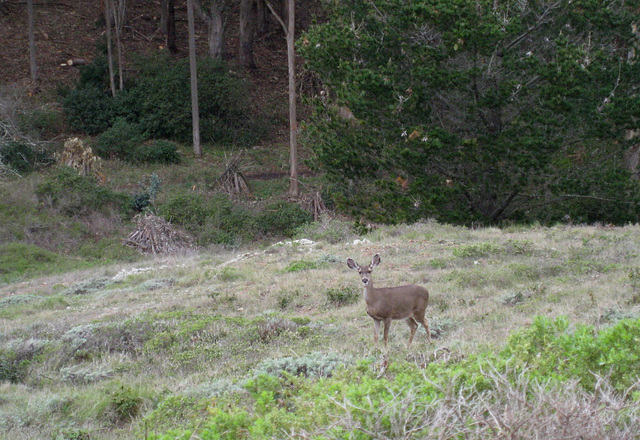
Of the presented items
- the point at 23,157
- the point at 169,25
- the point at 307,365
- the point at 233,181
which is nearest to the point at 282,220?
the point at 233,181

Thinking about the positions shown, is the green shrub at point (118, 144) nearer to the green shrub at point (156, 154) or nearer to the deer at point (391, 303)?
the green shrub at point (156, 154)

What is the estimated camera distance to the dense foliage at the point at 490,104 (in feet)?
66.8

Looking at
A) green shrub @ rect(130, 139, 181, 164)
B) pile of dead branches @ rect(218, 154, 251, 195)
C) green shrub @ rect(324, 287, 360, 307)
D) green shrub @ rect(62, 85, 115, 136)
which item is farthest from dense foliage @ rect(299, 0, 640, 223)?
green shrub @ rect(62, 85, 115, 136)

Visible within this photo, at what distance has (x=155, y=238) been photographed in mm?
26344

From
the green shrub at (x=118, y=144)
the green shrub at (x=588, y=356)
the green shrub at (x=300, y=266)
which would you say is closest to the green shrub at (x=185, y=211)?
the green shrub at (x=118, y=144)

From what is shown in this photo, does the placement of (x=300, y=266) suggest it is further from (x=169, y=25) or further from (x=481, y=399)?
(x=169, y=25)

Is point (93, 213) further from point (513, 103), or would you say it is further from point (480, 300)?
point (480, 300)

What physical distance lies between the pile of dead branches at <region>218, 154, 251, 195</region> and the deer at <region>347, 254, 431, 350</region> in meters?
23.6

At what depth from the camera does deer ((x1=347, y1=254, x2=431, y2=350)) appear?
28.4ft

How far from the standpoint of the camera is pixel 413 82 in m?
21.8

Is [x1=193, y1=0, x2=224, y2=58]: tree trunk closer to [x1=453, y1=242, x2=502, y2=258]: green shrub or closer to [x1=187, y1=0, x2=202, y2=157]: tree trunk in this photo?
[x1=187, y1=0, x2=202, y2=157]: tree trunk

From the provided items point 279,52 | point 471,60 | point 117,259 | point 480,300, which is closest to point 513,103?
point 471,60

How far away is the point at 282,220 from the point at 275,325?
19472 mm

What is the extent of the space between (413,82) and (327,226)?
5.96 meters
